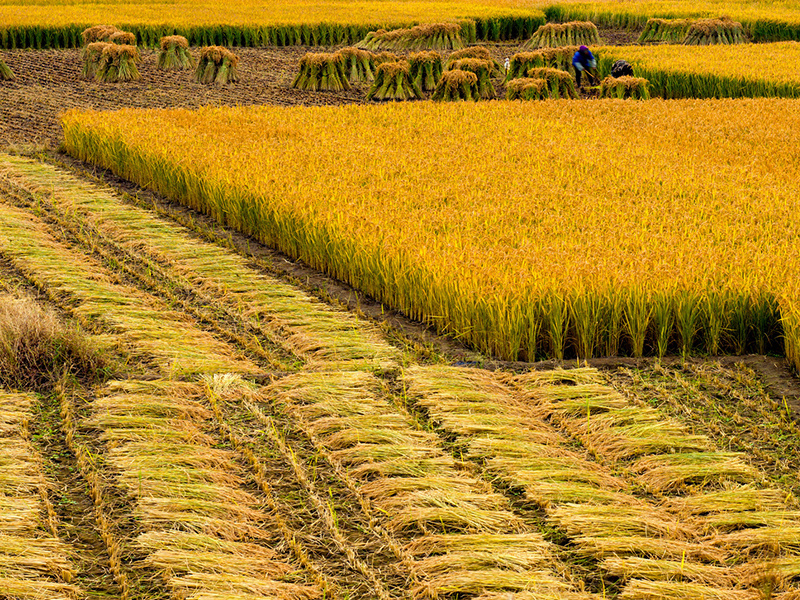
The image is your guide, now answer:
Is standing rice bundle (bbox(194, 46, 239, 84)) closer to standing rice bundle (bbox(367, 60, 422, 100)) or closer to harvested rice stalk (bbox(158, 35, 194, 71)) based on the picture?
harvested rice stalk (bbox(158, 35, 194, 71))

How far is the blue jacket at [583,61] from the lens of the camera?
16438 mm

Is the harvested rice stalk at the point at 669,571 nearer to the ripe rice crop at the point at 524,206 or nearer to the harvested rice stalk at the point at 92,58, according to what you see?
the ripe rice crop at the point at 524,206

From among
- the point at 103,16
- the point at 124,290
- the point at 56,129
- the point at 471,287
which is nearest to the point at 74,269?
the point at 124,290

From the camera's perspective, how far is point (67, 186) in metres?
8.89

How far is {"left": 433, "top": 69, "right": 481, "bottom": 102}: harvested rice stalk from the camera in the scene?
14531 mm

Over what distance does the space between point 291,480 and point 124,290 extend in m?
2.73

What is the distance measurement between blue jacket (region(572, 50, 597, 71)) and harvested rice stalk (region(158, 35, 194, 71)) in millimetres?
7254

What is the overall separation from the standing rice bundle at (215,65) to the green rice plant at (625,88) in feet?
20.5

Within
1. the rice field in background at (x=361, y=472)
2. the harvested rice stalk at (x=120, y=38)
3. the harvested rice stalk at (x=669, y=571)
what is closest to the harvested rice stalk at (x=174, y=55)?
the harvested rice stalk at (x=120, y=38)

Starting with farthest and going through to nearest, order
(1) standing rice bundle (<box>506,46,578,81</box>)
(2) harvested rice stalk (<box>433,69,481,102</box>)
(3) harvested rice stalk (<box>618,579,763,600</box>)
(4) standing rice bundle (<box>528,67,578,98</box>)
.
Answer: (1) standing rice bundle (<box>506,46,578,81</box>)
(4) standing rice bundle (<box>528,67,578,98</box>)
(2) harvested rice stalk (<box>433,69,481,102</box>)
(3) harvested rice stalk (<box>618,579,763,600</box>)

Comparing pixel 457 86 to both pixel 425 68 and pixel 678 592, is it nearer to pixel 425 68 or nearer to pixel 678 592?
pixel 425 68

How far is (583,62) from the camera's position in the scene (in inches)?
659

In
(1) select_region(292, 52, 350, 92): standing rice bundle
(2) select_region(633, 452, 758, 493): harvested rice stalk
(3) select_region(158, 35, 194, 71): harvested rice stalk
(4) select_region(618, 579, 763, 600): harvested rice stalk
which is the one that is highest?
(3) select_region(158, 35, 194, 71): harvested rice stalk

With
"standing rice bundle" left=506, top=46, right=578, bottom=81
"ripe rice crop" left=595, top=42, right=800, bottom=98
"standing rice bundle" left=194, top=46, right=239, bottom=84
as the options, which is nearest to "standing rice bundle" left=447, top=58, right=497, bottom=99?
"standing rice bundle" left=506, top=46, right=578, bottom=81
